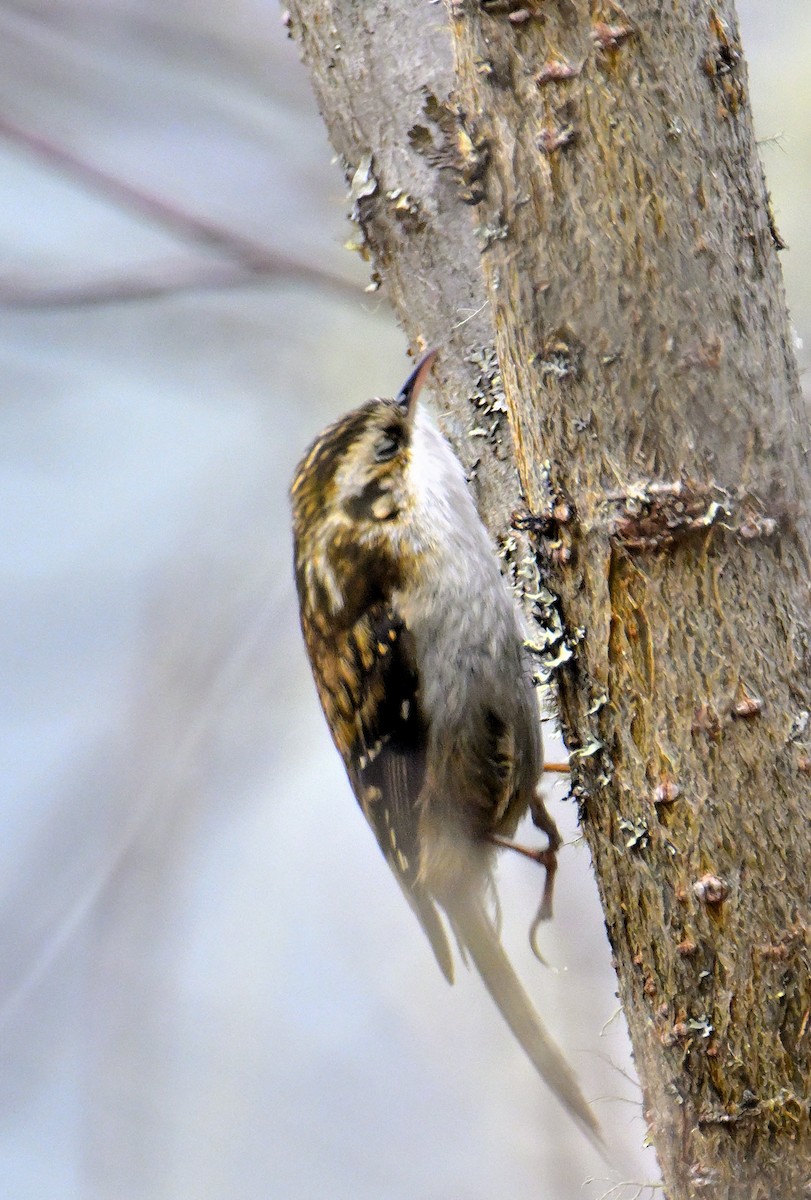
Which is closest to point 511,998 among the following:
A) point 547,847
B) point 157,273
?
point 547,847

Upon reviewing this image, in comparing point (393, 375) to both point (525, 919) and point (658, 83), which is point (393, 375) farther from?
point (658, 83)

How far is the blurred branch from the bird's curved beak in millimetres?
344

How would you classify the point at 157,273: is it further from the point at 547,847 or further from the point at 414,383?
the point at 547,847

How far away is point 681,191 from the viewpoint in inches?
55.9

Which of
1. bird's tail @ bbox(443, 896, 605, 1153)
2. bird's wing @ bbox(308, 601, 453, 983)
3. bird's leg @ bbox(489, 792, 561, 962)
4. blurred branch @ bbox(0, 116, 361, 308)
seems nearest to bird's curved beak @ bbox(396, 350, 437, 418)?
blurred branch @ bbox(0, 116, 361, 308)

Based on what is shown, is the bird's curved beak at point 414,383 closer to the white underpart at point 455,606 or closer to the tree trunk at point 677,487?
the white underpart at point 455,606

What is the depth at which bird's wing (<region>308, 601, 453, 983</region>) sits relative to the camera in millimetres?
2639

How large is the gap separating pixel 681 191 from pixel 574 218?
0.14 meters

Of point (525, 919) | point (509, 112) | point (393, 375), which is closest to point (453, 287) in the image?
point (509, 112)

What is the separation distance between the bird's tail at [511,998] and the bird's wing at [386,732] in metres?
0.07

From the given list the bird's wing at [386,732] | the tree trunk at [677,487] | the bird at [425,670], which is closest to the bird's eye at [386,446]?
the bird at [425,670]

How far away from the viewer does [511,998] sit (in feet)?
9.00

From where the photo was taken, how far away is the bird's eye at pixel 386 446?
2641mm

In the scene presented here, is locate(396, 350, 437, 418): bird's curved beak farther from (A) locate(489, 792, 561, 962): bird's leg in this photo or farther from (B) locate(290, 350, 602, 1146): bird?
(A) locate(489, 792, 561, 962): bird's leg
